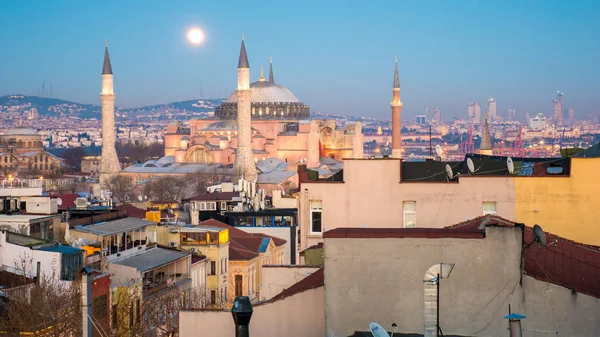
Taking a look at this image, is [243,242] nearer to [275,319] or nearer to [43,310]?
[43,310]

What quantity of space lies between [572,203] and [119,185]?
239 ft

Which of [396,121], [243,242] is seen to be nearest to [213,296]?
[243,242]

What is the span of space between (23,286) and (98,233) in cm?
605

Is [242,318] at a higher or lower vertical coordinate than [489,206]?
lower

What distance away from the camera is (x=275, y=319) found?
10.3m

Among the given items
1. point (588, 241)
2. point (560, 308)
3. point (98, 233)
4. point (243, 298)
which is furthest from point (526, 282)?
point (98, 233)

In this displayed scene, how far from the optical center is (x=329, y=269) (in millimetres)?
9430

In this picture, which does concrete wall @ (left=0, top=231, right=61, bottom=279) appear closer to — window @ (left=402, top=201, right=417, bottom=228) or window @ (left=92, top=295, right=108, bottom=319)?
window @ (left=92, top=295, right=108, bottom=319)

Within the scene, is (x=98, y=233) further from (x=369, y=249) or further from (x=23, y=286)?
(x=369, y=249)

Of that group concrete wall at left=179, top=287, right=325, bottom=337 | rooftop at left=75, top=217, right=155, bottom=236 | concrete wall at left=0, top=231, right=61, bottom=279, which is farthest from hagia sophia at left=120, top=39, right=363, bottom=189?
concrete wall at left=179, top=287, right=325, bottom=337

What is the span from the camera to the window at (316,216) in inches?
576

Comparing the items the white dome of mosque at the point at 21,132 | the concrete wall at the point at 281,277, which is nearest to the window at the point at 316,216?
the concrete wall at the point at 281,277

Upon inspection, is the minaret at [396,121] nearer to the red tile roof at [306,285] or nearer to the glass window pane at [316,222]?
the glass window pane at [316,222]

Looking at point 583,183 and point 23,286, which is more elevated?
point 583,183
